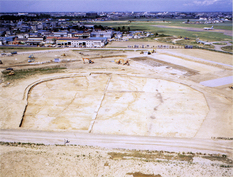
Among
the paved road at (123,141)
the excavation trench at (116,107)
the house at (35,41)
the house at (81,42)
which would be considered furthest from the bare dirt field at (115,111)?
the house at (35,41)

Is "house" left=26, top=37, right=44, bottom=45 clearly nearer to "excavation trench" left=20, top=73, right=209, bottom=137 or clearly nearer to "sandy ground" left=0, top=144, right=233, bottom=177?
"excavation trench" left=20, top=73, right=209, bottom=137

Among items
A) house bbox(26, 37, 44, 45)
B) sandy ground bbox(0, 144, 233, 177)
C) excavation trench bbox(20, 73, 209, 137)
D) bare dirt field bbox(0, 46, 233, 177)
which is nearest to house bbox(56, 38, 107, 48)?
house bbox(26, 37, 44, 45)

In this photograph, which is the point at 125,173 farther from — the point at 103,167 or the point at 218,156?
the point at 218,156

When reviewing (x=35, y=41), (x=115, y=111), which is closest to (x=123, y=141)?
(x=115, y=111)

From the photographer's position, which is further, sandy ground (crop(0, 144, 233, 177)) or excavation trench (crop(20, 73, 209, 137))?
excavation trench (crop(20, 73, 209, 137))

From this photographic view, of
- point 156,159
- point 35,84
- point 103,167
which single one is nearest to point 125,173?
point 103,167

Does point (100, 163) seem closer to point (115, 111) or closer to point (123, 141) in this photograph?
point (123, 141)

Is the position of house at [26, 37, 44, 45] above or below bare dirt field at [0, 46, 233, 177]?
above

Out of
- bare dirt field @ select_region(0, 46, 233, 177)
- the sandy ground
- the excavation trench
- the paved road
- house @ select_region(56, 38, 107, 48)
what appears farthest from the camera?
house @ select_region(56, 38, 107, 48)
